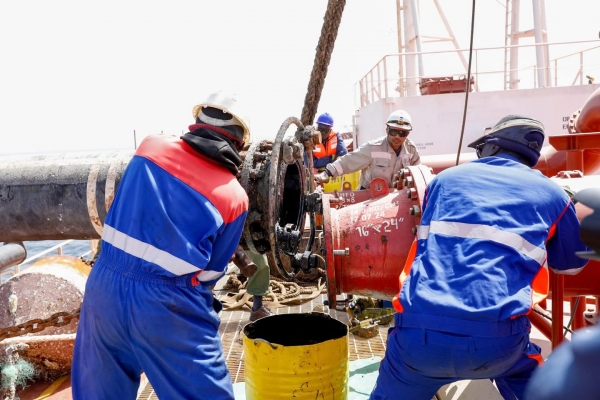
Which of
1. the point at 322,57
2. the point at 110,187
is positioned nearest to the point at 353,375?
the point at 110,187

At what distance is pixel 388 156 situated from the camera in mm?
5125

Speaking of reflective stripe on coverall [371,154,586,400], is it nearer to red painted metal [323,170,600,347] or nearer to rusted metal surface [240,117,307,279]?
red painted metal [323,170,600,347]

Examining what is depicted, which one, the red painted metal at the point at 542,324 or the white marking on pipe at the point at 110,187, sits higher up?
the white marking on pipe at the point at 110,187

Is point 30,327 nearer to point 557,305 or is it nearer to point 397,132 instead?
point 557,305

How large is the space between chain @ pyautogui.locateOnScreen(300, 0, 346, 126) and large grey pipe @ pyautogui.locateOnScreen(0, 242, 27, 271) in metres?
2.20

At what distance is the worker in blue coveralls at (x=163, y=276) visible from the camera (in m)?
2.10

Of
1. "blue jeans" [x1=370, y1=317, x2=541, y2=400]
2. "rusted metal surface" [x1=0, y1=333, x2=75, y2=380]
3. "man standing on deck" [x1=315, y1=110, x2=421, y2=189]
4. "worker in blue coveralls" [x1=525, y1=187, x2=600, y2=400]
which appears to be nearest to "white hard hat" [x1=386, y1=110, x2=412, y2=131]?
"man standing on deck" [x1=315, y1=110, x2=421, y2=189]

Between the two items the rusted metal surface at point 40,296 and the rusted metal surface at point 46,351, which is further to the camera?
the rusted metal surface at point 40,296

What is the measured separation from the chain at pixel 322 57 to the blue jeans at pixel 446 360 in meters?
1.65

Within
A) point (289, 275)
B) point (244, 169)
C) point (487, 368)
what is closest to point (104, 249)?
point (244, 169)

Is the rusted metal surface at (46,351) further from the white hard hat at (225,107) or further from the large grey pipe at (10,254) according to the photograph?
the white hard hat at (225,107)

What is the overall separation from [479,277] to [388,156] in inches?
132

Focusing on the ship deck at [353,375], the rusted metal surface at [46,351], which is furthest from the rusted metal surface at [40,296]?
the ship deck at [353,375]

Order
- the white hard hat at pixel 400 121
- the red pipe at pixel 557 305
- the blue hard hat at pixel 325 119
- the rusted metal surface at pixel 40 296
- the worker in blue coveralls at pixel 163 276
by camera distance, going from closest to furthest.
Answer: the worker in blue coveralls at pixel 163 276 < the red pipe at pixel 557 305 < the rusted metal surface at pixel 40 296 < the white hard hat at pixel 400 121 < the blue hard hat at pixel 325 119
